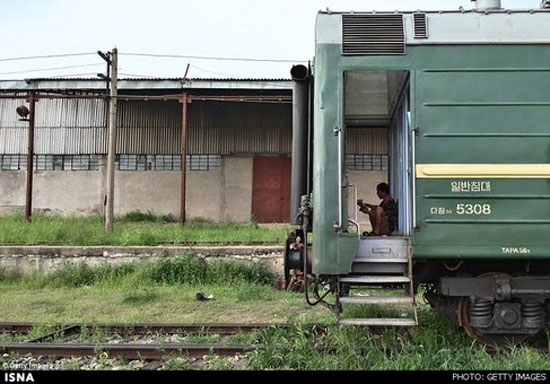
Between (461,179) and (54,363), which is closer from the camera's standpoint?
(461,179)

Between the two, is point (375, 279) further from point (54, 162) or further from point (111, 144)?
point (54, 162)

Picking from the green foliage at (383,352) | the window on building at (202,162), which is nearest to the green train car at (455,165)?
the green foliage at (383,352)

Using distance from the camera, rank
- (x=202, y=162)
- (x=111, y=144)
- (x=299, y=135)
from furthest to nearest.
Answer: (x=202, y=162), (x=111, y=144), (x=299, y=135)

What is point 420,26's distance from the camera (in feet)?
15.8

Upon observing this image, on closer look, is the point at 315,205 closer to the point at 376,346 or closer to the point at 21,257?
the point at 376,346

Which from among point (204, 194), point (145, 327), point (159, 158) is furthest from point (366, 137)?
point (159, 158)

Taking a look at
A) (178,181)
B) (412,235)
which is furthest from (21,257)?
(178,181)

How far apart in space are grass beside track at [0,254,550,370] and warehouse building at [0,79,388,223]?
1079 centimetres

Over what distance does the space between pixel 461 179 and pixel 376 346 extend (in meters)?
1.81

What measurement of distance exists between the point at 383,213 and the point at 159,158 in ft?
55.0

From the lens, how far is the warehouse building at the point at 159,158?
21.2 metres

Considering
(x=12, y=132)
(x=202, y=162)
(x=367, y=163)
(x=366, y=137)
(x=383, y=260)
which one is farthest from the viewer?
(x=12, y=132)

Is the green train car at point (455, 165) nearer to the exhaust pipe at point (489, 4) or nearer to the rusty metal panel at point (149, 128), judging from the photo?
the exhaust pipe at point (489, 4)

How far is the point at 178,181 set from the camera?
69.7 ft
